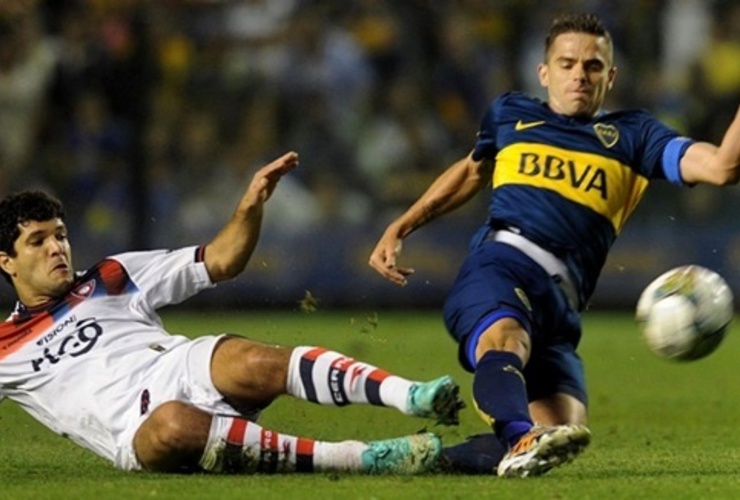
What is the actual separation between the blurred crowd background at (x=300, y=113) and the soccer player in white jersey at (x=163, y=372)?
10078 millimetres

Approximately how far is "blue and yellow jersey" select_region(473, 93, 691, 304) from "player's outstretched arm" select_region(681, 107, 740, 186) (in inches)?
11.6

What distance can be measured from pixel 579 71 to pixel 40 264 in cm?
249

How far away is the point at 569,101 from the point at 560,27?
0.33 metres

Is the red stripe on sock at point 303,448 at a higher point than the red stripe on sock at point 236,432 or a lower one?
lower

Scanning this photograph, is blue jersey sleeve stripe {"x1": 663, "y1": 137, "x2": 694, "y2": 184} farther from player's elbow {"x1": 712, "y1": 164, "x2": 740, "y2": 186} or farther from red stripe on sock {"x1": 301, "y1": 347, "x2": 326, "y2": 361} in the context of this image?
red stripe on sock {"x1": 301, "y1": 347, "x2": 326, "y2": 361}

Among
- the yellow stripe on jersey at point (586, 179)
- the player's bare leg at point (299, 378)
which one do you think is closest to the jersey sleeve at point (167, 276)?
the player's bare leg at point (299, 378)

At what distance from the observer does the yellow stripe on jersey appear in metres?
7.73

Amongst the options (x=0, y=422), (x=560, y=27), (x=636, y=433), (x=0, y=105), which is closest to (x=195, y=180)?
(x=0, y=105)

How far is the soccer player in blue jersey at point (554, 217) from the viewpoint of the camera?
291 inches

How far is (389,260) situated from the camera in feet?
25.9

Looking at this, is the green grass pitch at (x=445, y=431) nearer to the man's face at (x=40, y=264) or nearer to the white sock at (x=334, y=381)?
the white sock at (x=334, y=381)

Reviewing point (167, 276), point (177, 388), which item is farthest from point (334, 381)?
point (167, 276)

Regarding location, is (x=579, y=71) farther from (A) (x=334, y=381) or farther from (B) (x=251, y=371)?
(B) (x=251, y=371)

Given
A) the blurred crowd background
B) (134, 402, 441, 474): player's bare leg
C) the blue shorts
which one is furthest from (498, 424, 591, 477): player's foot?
the blurred crowd background
